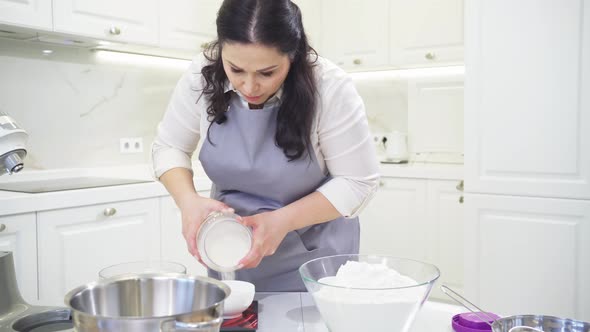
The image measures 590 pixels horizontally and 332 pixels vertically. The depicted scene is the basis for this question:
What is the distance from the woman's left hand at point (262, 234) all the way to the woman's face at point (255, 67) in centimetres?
27

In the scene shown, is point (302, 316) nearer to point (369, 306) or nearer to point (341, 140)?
point (369, 306)

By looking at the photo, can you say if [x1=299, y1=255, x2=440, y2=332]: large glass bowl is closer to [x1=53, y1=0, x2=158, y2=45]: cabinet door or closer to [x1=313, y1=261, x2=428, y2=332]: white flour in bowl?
[x1=313, y1=261, x2=428, y2=332]: white flour in bowl

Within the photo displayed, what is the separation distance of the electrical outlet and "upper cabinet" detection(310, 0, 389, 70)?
1.35 m

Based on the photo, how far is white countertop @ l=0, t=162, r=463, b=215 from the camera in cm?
196

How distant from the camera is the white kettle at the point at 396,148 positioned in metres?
3.41

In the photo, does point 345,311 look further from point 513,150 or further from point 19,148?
point 513,150

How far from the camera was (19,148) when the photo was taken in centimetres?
95

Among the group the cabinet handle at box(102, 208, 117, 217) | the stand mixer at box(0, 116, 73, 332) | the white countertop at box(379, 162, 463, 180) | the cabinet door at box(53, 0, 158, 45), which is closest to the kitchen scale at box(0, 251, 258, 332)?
the stand mixer at box(0, 116, 73, 332)

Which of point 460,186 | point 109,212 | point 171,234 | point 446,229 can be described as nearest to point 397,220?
point 446,229

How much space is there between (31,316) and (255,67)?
61 centimetres

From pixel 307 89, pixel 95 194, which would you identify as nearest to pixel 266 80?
pixel 307 89

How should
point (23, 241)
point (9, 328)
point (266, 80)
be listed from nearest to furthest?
1. point (9, 328)
2. point (266, 80)
3. point (23, 241)

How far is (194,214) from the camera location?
1.13 meters

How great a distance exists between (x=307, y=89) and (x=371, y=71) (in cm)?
254
